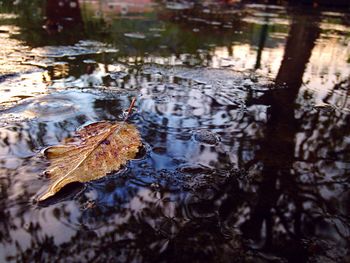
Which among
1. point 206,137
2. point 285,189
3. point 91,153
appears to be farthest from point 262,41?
point 91,153

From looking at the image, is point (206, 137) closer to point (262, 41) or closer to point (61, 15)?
point (262, 41)

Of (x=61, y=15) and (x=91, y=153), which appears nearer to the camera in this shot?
(x=91, y=153)

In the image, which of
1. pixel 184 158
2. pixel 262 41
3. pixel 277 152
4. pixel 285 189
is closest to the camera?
pixel 285 189

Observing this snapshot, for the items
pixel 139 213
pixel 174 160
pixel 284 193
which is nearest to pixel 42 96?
pixel 174 160

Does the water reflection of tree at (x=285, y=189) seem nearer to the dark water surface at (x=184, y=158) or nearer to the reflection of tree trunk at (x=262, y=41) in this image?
the dark water surface at (x=184, y=158)

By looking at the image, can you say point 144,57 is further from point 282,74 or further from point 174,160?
point 174,160

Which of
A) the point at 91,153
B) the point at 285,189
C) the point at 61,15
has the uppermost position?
the point at 61,15
